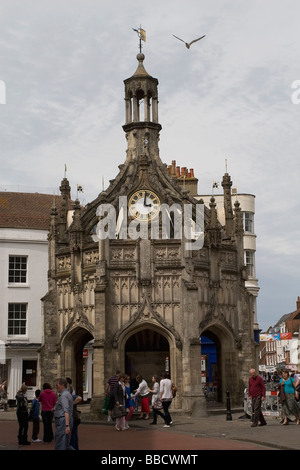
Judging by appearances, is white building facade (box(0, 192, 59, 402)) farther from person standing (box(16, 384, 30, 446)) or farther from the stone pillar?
person standing (box(16, 384, 30, 446))

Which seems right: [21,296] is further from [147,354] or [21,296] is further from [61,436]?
[61,436]

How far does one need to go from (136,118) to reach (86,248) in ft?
23.3

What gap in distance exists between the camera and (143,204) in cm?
2991

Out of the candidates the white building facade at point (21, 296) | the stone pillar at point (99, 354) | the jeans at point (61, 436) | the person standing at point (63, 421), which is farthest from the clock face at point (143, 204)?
the jeans at point (61, 436)

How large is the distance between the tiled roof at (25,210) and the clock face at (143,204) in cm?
1212

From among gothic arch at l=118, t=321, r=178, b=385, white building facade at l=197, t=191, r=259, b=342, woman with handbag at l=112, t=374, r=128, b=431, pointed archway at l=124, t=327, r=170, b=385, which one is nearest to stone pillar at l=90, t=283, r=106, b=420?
gothic arch at l=118, t=321, r=178, b=385

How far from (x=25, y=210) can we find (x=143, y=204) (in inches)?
577

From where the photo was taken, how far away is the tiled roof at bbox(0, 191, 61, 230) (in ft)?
134

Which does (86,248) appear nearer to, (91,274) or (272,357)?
(91,274)

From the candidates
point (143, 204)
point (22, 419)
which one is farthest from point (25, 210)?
point (22, 419)

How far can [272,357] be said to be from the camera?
10800 centimetres

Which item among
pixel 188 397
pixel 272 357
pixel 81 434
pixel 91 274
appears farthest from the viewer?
pixel 272 357

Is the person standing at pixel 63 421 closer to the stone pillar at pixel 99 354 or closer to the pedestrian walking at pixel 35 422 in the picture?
the pedestrian walking at pixel 35 422
